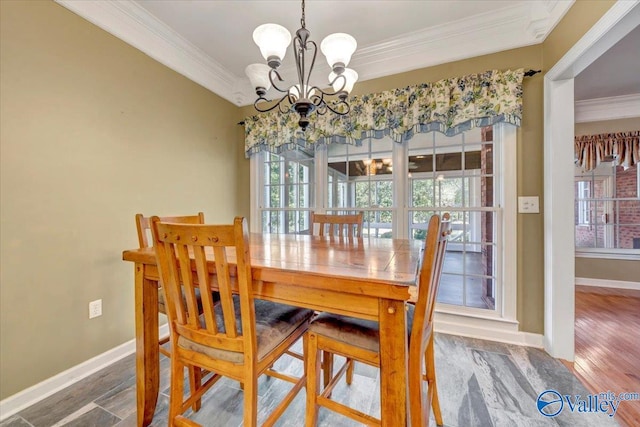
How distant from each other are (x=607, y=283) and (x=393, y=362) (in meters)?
4.91

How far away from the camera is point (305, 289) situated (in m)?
1.01

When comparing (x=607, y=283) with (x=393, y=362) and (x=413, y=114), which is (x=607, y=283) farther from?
(x=393, y=362)

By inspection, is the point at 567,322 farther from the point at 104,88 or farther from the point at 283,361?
the point at 104,88

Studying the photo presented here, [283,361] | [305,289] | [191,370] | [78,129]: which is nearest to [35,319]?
[191,370]

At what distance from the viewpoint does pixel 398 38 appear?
7.92 ft

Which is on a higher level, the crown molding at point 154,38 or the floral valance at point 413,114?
the crown molding at point 154,38

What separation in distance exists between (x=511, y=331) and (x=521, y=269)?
1.71 feet

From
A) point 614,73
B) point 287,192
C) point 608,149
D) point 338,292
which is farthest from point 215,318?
point 608,149

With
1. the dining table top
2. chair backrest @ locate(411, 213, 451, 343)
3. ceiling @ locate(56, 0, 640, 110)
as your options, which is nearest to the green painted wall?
ceiling @ locate(56, 0, 640, 110)

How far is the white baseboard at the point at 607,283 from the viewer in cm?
371

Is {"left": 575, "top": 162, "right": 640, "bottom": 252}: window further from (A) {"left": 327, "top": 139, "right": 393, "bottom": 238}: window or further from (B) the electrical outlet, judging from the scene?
(B) the electrical outlet

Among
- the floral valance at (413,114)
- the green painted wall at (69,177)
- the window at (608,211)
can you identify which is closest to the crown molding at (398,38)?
the green painted wall at (69,177)

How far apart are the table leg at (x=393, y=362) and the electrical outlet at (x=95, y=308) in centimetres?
203

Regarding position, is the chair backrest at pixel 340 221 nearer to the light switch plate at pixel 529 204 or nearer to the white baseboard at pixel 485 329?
the white baseboard at pixel 485 329
